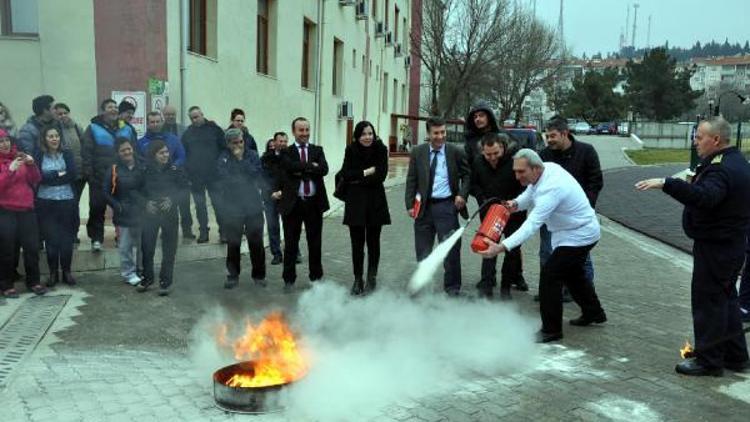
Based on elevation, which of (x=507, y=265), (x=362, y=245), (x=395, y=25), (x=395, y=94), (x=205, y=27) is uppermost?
(x=395, y=25)

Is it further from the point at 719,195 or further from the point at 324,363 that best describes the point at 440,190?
the point at 719,195

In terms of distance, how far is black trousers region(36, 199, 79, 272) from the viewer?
6.86 m

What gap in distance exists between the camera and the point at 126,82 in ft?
34.4

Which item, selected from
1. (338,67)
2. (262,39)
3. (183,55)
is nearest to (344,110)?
(338,67)

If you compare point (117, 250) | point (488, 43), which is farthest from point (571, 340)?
point (488, 43)

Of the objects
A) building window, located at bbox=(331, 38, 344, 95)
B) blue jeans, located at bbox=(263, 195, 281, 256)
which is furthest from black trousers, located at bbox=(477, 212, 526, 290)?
building window, located at bbox=(331, 38, 344, 95)

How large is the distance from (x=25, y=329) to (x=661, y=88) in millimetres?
72939

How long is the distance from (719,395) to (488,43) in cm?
3572

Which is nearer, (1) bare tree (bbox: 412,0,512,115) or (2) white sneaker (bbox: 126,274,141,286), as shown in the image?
(2) white sneaker (bbox: 126,274,141,286)

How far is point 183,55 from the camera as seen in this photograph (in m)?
11.1

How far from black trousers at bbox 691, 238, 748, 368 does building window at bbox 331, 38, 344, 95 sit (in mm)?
19797

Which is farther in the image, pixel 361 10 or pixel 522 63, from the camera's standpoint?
pixel 522 63

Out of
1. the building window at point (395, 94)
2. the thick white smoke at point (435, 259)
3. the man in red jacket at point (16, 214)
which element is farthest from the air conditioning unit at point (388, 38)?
the thick white smoke at point (435, 259)

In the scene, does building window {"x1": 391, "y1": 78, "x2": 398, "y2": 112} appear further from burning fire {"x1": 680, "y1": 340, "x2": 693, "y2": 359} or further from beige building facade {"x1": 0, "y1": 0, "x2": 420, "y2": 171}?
burning fire {"x1": 680, "y1": 340, "x2": 693, "y2": 359}
